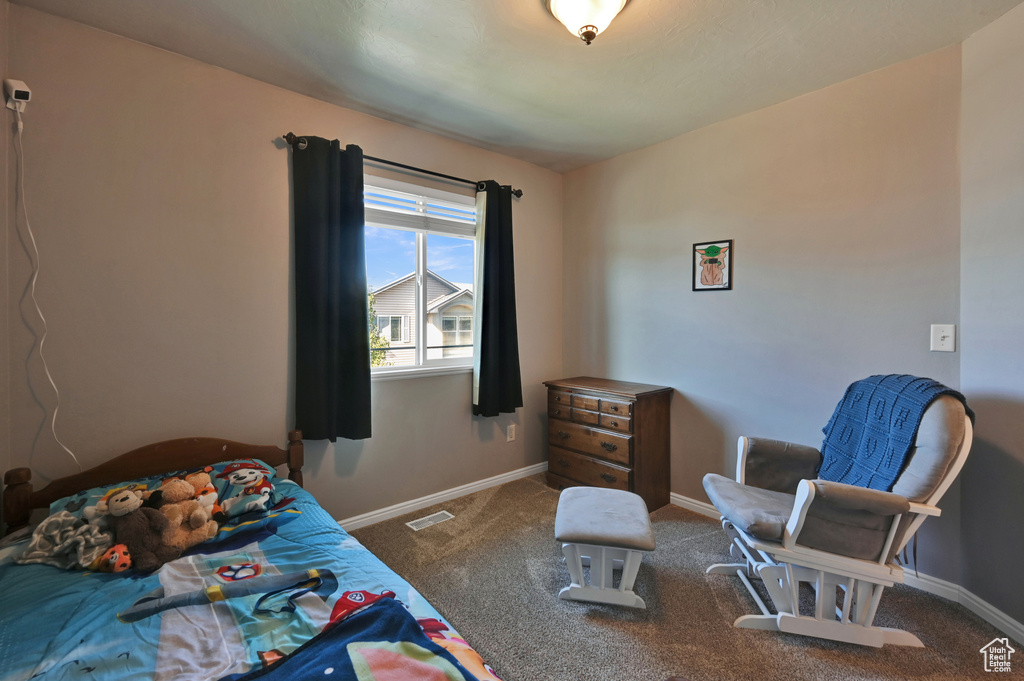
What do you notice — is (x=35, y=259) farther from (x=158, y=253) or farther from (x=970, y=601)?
(x=970, y=601)

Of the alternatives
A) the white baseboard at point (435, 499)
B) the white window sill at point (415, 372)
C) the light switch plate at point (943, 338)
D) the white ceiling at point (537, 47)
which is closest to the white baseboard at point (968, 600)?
the light switch plate at point (943, 338)

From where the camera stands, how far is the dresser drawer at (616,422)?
2.83 m

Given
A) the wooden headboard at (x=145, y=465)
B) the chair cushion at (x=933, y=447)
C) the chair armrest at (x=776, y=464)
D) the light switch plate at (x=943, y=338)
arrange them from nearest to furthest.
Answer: the chair cushion at (x=933, y=447), the wooden headboard at (x=145, y=465), the light switch plate at (x=943, y=338), the chair armrest at (x=776, y=464)

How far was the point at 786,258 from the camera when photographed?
8.36 ft

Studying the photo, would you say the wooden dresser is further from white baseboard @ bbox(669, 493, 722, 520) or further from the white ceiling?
the white ceiling

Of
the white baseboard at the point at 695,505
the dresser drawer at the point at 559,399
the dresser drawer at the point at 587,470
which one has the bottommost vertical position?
the white baseboard at the point at 695,505

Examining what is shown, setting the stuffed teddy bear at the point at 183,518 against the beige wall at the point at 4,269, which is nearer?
the stuffed teddy bear at the point at 183,518

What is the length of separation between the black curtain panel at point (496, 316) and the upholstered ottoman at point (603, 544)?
50.1 inches

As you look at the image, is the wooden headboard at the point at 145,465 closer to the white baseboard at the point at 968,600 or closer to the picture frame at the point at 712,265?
the picture frame at the point at 712,265

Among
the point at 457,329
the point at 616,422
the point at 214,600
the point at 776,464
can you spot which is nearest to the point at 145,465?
the point at 214,600

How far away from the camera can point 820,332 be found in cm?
242

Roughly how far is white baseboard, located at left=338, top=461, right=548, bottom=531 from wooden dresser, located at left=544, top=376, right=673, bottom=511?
1.07ft

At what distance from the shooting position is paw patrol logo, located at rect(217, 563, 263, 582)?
1368 mm

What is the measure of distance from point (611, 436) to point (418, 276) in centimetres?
175
